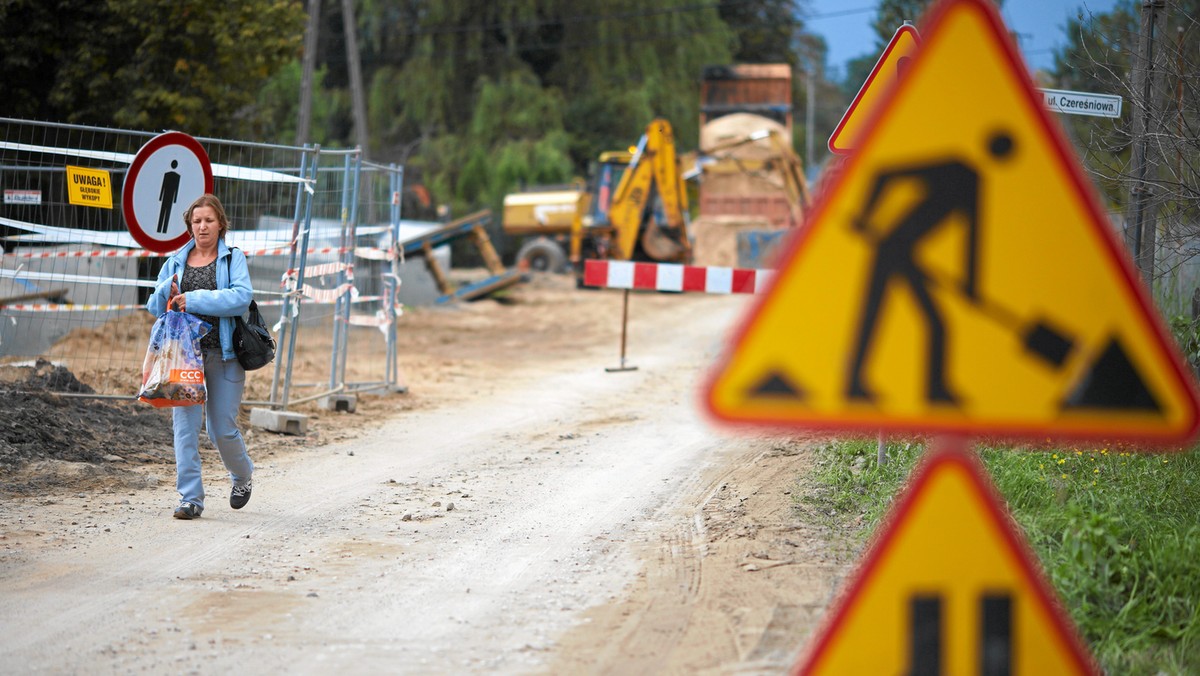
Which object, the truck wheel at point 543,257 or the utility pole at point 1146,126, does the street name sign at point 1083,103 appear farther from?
the truck wheel at point 543,257

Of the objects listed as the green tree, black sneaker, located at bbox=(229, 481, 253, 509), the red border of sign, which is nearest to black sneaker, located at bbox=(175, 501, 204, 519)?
black sneaker, located at bbox=(229, 481, 253, 509)

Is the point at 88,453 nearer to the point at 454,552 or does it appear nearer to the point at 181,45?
the point at 454,552

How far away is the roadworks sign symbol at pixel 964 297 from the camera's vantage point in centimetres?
244

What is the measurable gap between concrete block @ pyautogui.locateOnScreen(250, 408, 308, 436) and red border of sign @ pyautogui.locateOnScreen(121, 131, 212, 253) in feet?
5.98

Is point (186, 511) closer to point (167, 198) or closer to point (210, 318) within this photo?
point (210, 318)

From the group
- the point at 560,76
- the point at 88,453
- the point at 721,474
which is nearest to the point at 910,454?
the point at 721,474

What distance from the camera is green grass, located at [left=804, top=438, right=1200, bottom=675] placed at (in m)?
4.20

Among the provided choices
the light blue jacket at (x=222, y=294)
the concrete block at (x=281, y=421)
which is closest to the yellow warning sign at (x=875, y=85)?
the light blue jacket at (x=222, y=294)

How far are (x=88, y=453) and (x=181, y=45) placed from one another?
10646 millimetres

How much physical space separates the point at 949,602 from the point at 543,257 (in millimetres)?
30470

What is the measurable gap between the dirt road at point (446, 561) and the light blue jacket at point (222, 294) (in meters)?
1.09

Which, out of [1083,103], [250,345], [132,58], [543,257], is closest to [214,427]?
[250,345]

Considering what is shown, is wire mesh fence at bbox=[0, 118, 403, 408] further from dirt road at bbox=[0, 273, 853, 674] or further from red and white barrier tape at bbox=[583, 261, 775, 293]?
red and white barrier tape at bbox=[583, 261, 775, 293]

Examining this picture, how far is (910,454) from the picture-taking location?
23.4ft
